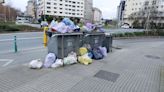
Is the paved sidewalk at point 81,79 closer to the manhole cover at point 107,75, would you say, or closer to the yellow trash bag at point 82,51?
the manhole cover at point 107,75

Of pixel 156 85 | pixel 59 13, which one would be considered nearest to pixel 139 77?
pixel 156 85

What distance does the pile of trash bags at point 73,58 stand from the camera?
4.84 metres

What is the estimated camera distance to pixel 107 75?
448cm

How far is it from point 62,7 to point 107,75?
8181 centimetres

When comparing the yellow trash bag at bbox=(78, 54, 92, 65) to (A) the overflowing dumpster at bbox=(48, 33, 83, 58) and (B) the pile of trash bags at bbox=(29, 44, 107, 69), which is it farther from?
(A) the overflowing dumpster at bbox=(48, 33, 83, 58)

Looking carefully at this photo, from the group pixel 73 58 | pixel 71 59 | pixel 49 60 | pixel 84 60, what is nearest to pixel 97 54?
pixel 84 60

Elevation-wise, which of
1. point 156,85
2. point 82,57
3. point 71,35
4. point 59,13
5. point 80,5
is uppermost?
point 80,5

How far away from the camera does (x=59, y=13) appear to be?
80.8m

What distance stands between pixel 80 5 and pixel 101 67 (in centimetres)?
8666

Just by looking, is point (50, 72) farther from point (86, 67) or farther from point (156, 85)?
point (156, 85)

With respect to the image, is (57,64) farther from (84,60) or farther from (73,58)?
(84,60)

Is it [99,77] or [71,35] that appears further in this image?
[71,35]

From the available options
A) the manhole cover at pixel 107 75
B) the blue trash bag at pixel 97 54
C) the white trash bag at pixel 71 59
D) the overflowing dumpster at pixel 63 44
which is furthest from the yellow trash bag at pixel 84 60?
the manhole cover at pixel 107 75

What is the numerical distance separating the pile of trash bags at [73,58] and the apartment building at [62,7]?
240ft
